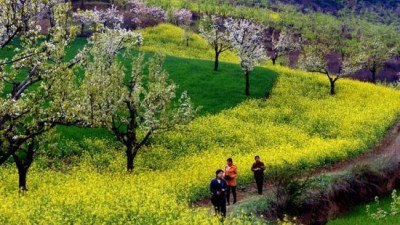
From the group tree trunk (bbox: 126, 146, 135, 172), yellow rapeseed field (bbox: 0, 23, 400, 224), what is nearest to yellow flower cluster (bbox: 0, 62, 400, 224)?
yellow rapeseed field (bbox: 0, 23, 400, 224)

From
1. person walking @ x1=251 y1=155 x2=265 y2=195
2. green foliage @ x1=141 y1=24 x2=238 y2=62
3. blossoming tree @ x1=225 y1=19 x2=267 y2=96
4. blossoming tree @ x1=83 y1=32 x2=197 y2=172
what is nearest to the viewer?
person walking @ x1=251 y1=155 x2=265 y2=195

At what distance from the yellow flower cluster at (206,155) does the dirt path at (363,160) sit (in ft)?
2.22

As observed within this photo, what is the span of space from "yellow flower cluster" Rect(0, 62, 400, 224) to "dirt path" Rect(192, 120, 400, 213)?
2.22ft

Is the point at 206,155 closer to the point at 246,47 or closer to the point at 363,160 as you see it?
the point at 363,160

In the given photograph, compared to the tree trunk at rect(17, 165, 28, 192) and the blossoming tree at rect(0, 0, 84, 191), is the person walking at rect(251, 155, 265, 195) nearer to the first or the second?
the blossoming tree at rect(0, 0, 84, 191)

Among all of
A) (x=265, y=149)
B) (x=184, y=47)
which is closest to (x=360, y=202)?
(x=265, y=149)

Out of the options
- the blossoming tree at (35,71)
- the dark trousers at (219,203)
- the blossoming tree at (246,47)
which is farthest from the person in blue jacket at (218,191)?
the blossoming tree at (246,47)

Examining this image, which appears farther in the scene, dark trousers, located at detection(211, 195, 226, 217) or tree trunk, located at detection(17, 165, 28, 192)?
tree trunk, located at detection(17, 165, 28, 192)

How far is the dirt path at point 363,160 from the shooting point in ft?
103

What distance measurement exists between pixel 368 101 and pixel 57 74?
4905 centimetres

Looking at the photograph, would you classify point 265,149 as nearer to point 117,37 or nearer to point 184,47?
point 117,37

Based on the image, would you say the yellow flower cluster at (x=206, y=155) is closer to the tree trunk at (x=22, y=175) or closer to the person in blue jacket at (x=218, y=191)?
the person in blue jacket at (x=218, y=191)

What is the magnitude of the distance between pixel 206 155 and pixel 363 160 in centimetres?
1231

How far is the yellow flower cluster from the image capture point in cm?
2295
